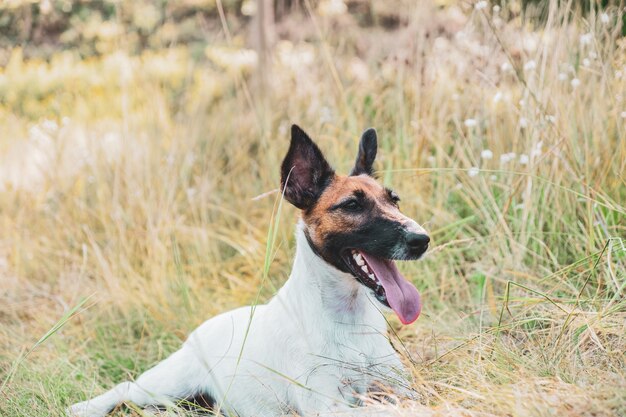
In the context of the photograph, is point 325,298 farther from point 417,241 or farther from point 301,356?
point 417,241

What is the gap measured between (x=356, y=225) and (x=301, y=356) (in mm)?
631

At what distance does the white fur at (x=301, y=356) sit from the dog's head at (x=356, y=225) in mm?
101

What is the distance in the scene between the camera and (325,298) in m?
3.32

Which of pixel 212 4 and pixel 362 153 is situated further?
pixel 212 4

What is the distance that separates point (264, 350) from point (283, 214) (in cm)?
178

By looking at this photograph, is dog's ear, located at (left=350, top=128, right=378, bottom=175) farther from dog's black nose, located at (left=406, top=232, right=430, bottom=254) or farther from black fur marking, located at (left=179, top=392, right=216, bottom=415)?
black fur marking, located at (left=179, top=392, right=216, bottom=415)

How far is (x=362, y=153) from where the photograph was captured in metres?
3.81

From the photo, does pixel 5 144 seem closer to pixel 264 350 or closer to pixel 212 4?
pixel 264 350

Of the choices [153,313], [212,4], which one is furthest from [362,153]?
[212,4]

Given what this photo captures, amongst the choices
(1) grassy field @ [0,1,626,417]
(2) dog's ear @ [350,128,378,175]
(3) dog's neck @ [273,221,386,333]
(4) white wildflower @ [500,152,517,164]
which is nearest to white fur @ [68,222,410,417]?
(3) dog's neck @ [273,221,386,333]

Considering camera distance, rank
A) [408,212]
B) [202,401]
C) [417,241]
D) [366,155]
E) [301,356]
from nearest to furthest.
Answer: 1. [417,241]
2. [301,356]
3. [202,401]
4. [366,155]
5. [408,212]

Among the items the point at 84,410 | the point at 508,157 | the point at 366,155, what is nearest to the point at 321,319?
the point at 366,155

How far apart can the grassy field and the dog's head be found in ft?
1.13

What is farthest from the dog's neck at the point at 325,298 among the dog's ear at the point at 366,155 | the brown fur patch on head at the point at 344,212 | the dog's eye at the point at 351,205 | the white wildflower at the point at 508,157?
the white wildflower at the point at 508,157
